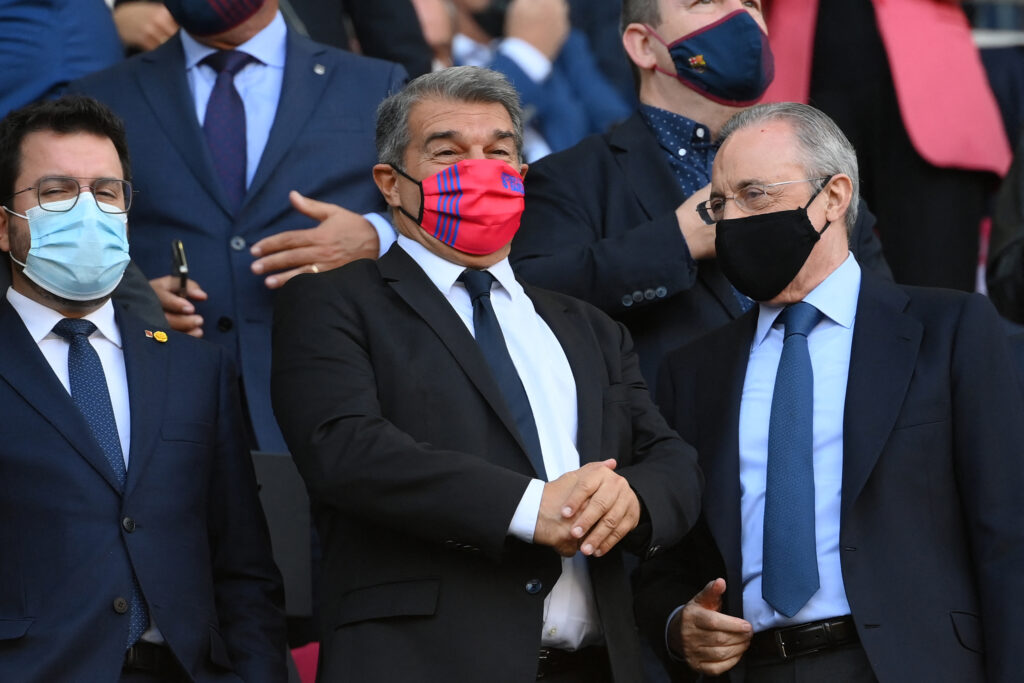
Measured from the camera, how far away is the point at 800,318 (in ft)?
14.9

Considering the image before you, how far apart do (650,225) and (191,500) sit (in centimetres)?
160

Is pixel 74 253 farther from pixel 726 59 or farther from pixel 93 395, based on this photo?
pixel 726 59

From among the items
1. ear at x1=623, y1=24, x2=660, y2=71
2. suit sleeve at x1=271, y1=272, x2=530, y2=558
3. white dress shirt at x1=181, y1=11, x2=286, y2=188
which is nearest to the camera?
suit sleeve at x1=271, y1=272, x2=530, y2=558

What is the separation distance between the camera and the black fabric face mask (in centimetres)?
455

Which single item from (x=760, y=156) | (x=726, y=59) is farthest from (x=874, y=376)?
(x=726, y=59)

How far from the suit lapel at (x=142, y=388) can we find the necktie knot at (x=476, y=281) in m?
0.76

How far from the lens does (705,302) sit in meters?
5.16

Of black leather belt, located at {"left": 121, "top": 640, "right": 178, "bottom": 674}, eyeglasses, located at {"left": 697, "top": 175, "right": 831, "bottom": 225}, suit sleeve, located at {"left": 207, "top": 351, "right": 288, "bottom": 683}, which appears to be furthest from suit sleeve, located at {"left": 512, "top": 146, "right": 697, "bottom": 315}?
black leather belt, located at {"left": 121, "top": 640, "right": 178, "bottom": 674}

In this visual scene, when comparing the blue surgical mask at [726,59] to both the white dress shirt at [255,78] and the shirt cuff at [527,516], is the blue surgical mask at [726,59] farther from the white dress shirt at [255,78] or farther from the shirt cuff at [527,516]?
the shirt cuff at [527,516]

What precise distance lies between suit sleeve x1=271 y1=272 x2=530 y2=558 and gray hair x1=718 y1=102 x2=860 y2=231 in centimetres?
137

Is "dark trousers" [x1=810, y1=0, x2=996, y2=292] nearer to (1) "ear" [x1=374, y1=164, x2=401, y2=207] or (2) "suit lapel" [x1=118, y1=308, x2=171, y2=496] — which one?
(1) "ear" [x1=374, y1=164, x2=401, y2=207]

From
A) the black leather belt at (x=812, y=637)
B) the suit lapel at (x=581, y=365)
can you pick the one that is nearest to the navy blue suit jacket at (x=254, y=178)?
the suit lapel at (x=581, y=365)

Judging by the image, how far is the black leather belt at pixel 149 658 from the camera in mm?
3986

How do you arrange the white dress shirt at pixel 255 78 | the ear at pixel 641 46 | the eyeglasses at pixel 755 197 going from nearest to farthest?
1. the eyeglasses at pixel 755 197
2. the white dress shirt at pixel 255 78
3. the ear at pixel 641 46
